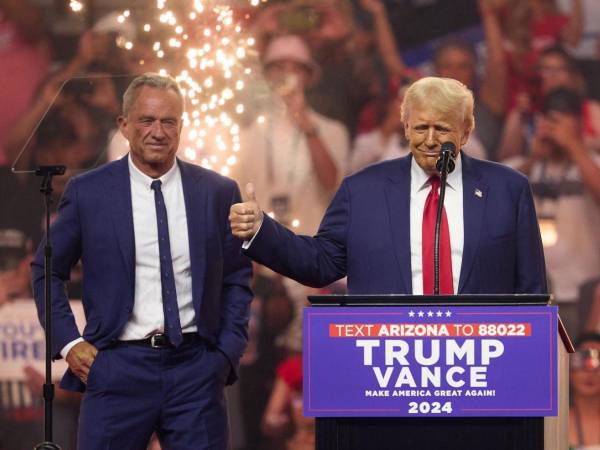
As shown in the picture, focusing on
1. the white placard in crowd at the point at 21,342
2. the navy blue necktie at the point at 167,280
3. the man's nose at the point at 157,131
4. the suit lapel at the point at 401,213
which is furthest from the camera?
the white placard in crowd at the point at 21,342

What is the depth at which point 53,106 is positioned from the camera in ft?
21.9

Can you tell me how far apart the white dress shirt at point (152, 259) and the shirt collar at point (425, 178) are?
30.3 inches

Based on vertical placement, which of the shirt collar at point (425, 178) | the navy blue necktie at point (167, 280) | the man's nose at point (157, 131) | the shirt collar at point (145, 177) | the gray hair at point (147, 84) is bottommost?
the navy blue necktie at point (167, 280)

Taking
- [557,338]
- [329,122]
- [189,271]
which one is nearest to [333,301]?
[557,338]

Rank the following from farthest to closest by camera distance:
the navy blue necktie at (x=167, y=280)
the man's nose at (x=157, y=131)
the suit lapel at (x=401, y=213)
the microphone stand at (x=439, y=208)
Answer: the man's nose at (x=157, y=131) → the navy blue necktie at (x=167, y=280) → the suit lapel at (x=401, y=213) → the microphone stand at (x=439, y=208)

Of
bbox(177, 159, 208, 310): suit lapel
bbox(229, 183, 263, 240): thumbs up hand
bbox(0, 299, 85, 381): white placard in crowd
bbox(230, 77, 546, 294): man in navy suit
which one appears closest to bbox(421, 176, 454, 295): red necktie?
bbox(230, 77, 546, 294): man in navy suit

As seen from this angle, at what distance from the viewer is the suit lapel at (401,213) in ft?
11.3

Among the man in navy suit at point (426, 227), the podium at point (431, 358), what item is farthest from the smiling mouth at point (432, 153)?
the podium at point (431, 358)

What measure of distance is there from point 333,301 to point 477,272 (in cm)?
75

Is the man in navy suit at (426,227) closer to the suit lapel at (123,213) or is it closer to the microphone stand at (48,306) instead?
the suit lapel at (123,213)

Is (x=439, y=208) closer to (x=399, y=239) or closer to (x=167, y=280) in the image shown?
(x=399, y=239)

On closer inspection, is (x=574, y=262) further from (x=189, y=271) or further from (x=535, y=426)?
(x=535, y=426)

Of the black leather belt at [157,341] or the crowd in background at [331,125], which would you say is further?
the crowd in background at [331,125]

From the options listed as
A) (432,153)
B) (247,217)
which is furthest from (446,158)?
(247,217)
